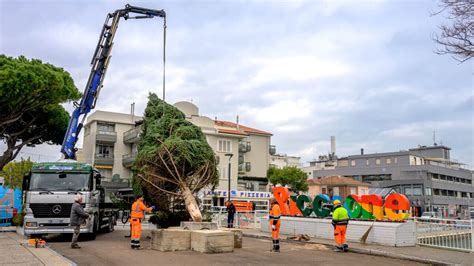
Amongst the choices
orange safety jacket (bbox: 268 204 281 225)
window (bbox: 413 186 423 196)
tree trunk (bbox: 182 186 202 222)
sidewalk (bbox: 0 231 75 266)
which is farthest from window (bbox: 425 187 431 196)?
sidewalk (bbox: 0 231 75 266)

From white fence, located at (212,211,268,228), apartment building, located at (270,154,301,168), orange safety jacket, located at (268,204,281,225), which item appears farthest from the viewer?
apartment building, located at (270,154,301,168)

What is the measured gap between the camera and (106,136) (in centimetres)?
5081

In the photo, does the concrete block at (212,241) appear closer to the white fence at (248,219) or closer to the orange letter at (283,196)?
the orange letter at (283,196)

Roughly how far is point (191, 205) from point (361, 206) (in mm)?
6990

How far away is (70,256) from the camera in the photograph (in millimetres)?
12648

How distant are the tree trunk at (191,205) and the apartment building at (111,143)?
35178 millimetres

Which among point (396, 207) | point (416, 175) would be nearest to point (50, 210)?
point (396, 207)

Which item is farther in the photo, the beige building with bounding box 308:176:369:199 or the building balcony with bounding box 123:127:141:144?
the beige building with bounding box 308:176:369:199

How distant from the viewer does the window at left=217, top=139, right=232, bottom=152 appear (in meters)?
51.8

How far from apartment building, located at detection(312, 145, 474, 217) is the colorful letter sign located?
53993mm

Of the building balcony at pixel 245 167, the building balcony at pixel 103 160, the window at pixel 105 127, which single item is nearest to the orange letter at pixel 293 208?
the building balcony at pixel 103 160

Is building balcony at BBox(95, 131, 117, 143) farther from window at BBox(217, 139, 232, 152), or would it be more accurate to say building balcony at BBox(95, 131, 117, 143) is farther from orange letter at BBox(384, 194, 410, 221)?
orange letter at BBox(384, 194, 410, 221)

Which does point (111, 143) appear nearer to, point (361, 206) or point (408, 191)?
point (361, 206)

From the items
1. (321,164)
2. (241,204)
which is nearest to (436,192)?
(321,164)
